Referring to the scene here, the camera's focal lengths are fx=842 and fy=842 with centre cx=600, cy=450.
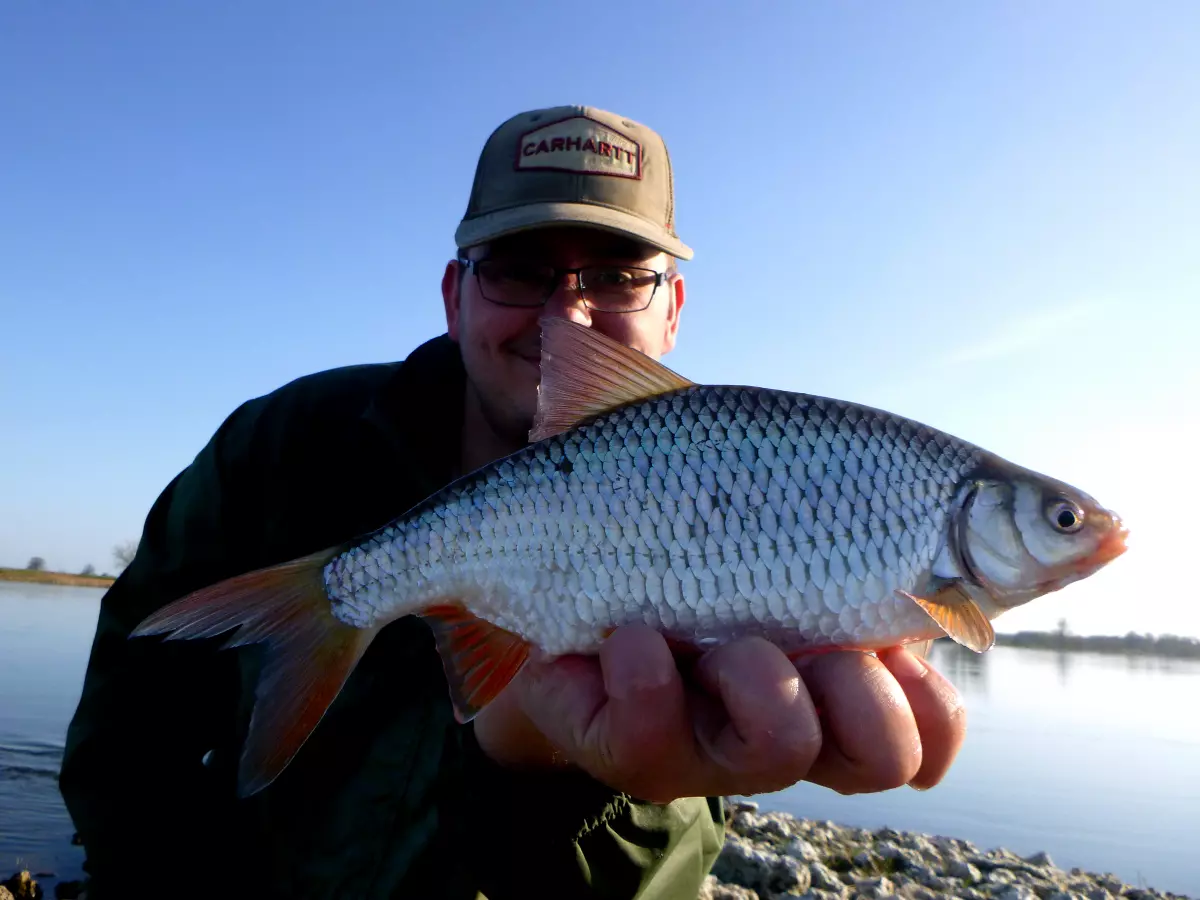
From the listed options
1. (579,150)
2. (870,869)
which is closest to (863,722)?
(579,150)

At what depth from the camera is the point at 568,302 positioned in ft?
9.11

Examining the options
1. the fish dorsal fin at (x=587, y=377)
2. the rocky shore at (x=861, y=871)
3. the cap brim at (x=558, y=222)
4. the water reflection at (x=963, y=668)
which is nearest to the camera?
the fish dorsal fin at (x=587, y=377)

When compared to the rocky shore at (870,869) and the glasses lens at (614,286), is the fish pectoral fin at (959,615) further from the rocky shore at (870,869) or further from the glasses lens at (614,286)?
the rocky shore at (870,869)

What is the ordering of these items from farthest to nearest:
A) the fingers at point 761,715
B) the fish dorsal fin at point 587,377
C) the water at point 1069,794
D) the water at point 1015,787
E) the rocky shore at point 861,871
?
the water at point 1069,794 → the water at point 1015,787 → the rocky shore at point 861,871 → the fish dorsal fin at point 587,377 → the fingers at point 761,715

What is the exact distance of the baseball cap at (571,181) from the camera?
272 cm

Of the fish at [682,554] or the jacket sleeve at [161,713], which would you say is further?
the jacket sleeve at [161,713]

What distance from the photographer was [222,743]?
3062mm

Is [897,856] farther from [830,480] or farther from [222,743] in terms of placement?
[830,480]

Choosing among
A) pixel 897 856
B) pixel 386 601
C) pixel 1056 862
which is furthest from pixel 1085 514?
pixel 1056 862

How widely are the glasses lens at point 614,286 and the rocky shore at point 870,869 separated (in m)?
2.97

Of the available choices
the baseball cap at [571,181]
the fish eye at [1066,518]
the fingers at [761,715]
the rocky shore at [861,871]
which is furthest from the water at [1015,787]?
the fish eye at [1066,518]

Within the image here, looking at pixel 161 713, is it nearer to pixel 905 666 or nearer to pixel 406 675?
pixel 406 675

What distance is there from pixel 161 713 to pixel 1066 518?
283 centimetres

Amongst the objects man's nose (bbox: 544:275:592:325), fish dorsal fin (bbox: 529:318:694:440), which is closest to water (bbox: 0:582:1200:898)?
man's nose (bbox: 544:275:592:325)
